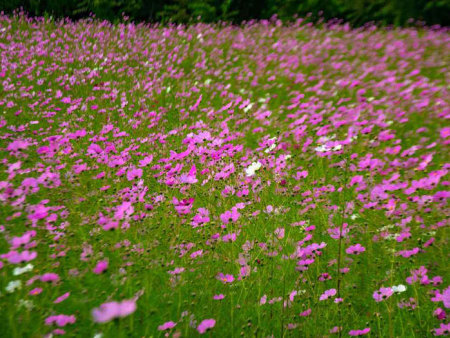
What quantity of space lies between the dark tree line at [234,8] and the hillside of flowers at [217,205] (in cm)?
361

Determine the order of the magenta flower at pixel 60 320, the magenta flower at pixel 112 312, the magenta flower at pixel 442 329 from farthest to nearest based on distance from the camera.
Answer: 1. the magenta flower at pixel 442 329
2. the magenta flower at pixel 60 320
3. the magenta flower at pixel 112 312

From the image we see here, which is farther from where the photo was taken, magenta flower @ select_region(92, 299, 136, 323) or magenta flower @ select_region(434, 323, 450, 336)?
magenta flower @ select_region(434, 323, 450, 336)

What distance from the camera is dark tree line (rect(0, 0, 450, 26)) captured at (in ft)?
27.7

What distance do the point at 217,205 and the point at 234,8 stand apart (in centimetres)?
840

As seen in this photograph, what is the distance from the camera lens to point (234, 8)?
9.59m

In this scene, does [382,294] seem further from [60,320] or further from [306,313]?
[60,320]

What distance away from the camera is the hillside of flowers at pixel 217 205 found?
1.36m

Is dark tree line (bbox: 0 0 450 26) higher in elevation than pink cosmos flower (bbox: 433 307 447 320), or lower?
higher

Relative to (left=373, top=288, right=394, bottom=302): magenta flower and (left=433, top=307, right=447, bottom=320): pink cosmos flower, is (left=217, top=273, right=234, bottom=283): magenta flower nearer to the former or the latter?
(left=373, top=288, right=394, bottom=302): magenta flower

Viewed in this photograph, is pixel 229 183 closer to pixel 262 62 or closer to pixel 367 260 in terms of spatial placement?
pixel 367 260

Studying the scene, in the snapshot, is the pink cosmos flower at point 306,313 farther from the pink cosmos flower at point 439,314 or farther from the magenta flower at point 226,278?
the pink cosmos flower at point 439,314

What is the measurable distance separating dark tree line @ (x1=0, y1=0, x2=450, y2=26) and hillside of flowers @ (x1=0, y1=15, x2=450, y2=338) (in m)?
3.61

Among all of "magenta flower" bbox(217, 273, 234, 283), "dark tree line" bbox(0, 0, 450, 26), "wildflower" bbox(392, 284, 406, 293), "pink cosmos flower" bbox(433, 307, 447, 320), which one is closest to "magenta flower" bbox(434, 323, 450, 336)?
"pink cosmos flower" bbox(433, 307, 447, 320)

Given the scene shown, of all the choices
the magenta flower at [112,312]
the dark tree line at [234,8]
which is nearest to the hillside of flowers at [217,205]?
the magenta flower at [112,312]
